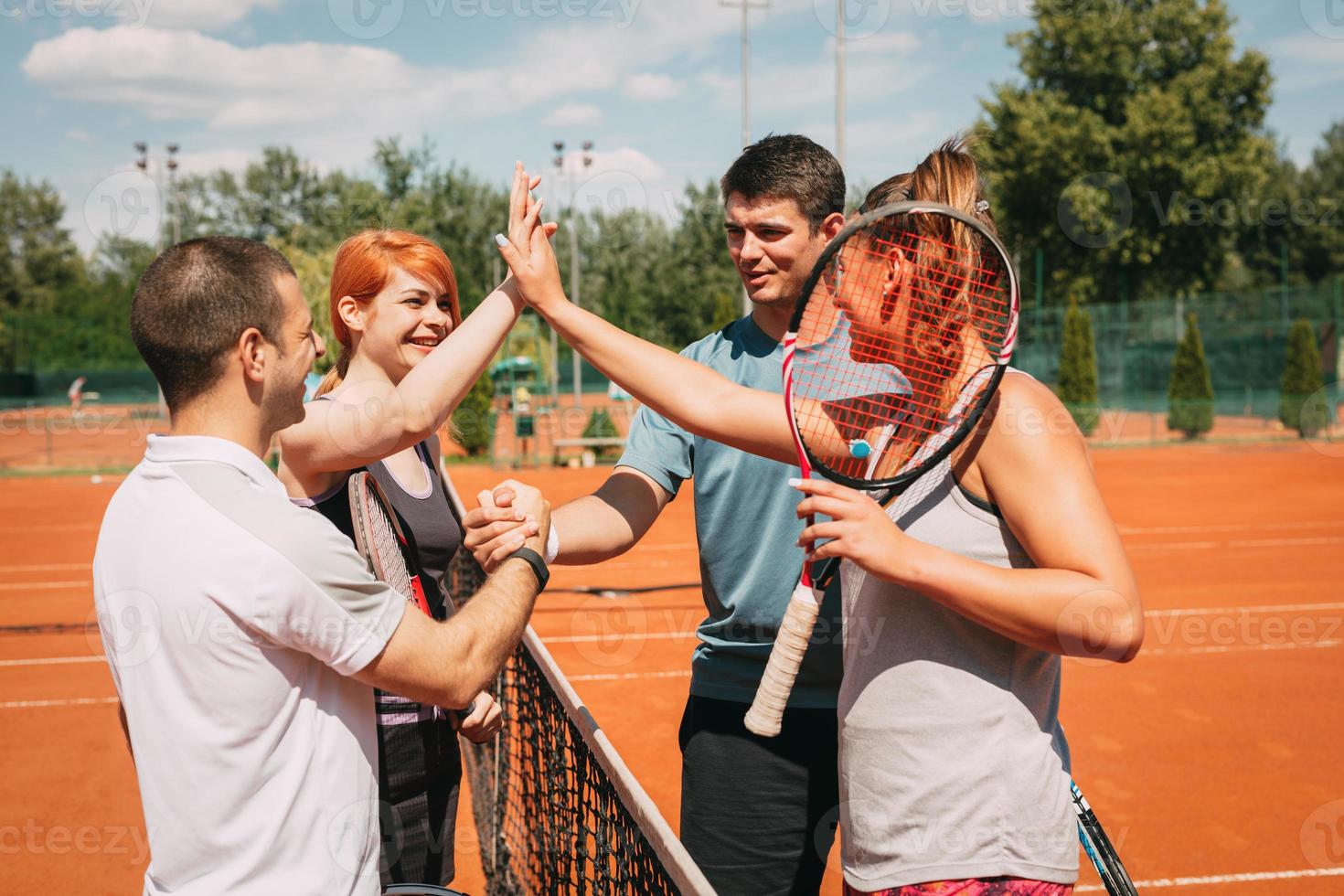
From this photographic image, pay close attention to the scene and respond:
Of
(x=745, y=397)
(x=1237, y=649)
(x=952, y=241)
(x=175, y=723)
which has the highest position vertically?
(x=952, y=241)

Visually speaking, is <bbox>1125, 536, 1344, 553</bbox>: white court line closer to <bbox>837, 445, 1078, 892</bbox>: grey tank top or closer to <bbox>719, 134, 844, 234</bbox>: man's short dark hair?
<bbox>719, 134, 844, 234</bbox>: man's short dark hair

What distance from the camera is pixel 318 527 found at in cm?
158

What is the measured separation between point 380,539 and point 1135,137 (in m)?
43.0

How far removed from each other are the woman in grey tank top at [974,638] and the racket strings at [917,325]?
23 millimetres

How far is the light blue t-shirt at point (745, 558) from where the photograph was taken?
8.52 ft

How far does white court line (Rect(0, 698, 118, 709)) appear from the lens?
7.21 meters

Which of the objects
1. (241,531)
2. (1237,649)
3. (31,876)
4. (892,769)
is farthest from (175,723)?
(1237,649)

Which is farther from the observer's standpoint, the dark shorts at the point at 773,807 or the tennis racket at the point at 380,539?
the dark shorts at the point at 773,807

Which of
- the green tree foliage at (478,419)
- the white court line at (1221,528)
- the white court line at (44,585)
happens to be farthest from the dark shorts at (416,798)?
the green tree foliage at (478,419)

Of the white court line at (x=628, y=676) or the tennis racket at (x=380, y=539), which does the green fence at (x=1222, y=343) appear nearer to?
the white court line at (x=628, y=676)

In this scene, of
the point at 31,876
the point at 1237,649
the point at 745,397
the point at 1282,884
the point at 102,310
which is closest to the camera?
the point at 745,397

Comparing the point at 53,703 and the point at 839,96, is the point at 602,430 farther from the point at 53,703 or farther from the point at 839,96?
the point at 53,703

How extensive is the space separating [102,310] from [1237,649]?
43570mm

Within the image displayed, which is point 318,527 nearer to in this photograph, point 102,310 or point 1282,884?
point 1282,884
